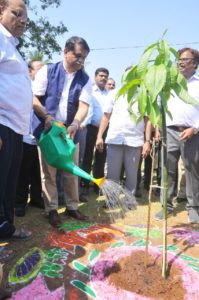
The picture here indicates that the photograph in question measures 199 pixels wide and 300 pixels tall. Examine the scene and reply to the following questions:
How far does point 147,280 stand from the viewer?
279 centimetres

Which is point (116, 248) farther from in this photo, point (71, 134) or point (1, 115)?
point (1, 115)

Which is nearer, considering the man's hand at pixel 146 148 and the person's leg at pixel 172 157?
the person's leg at pixel 172 157

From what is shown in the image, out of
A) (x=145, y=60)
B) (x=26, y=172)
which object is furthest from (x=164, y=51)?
(x=26, y=172)

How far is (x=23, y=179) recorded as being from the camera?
15.3ft

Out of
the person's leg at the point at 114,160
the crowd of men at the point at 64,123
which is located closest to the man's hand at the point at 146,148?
the crowd of men at the point at 64,123

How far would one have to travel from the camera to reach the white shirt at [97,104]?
596 cm

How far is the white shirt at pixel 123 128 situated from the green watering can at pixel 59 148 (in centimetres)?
148

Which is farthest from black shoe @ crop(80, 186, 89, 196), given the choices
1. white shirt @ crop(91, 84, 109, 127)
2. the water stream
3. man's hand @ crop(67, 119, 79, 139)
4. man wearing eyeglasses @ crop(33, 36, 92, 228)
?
man's hand @ crop(67, 119, 79, 139)

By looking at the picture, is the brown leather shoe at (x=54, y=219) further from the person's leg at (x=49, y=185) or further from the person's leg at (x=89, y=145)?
the person's leg at (x=89, y=145)

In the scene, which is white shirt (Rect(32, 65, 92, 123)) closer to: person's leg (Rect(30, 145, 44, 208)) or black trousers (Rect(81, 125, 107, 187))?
person's leg (Rect(30, 145, 44, 208))

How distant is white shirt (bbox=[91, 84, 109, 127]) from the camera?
596cm

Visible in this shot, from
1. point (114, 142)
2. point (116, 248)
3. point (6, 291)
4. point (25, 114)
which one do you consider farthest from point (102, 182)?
point (114, 142)

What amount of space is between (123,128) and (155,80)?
268 cm

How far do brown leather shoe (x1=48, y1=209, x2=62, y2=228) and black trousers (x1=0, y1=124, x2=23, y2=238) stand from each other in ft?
2.02
